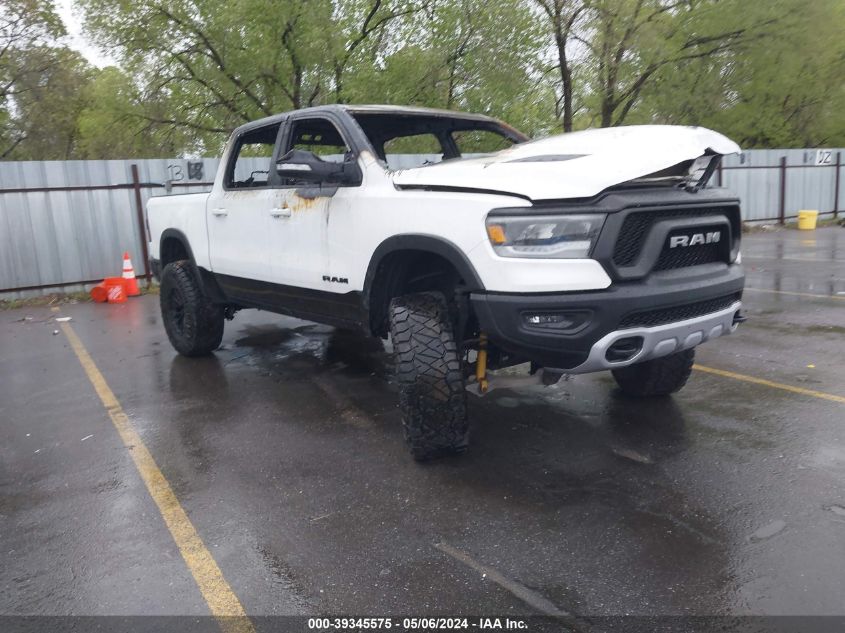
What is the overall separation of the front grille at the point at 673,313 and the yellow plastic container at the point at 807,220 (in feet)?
59.4

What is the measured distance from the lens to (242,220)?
5727 millimetres

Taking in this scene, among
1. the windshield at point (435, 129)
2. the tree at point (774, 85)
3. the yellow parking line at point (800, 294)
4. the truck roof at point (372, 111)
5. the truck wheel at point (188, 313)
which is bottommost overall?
the yellow parking line at point (800, 294)

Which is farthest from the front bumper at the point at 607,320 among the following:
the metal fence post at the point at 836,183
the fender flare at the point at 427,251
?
the metal fence post at the point at 836,183

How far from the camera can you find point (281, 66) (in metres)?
16.5

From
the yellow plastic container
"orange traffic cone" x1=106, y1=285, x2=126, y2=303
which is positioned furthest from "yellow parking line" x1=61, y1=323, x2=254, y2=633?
the yellow plastic container

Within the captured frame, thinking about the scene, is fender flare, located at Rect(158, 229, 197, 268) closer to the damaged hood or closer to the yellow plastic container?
the damaged hood

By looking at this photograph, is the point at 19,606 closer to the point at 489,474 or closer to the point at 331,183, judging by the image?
the point at 489,474

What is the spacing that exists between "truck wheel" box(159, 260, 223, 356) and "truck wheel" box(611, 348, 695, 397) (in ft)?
12.2

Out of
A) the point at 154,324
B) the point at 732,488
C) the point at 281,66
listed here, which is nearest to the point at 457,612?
the point at 732,488

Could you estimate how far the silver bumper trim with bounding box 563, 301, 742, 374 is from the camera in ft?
11.4

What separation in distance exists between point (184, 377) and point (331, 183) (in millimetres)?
2591

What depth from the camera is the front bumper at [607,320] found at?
3.44 meters

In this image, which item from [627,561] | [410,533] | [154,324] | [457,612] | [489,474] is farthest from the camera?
[154,324]

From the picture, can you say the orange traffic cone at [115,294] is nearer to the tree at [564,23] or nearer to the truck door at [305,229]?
the truck door at [305,229]
